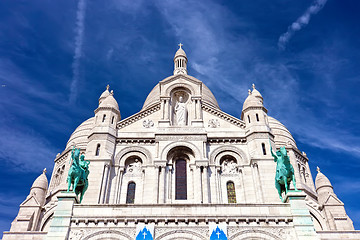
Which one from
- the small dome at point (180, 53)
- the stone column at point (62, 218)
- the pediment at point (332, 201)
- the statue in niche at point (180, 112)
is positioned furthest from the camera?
the small dome at point (180, 53)

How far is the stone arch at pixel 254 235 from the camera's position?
1853cm

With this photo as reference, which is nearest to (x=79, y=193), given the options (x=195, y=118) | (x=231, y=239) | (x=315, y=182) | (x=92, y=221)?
(x=92, y=221)

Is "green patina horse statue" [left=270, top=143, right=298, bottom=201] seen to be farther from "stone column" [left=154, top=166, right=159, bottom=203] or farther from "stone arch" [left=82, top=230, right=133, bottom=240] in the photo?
"stone arch" [left=82, top=230, right=133, bottom=240]

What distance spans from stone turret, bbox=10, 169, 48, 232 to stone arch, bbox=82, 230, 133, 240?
46.2ft

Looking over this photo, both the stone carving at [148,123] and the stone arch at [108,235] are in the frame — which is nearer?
the stone arch at [108,235]

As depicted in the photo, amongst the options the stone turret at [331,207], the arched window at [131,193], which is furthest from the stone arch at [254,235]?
the stone turret at [331,207]

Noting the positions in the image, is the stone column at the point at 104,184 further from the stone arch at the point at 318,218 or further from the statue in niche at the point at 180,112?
the stone arch at the point at 318,218

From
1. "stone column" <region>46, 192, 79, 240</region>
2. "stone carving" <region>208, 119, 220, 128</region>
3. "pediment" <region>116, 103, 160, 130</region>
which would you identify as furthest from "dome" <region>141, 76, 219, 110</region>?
"stone column" <region>46, 192, 79, 240</region>

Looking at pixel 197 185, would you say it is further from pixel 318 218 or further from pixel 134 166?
pixel 318 218

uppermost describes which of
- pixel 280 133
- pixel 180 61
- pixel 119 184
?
pixel 180 61

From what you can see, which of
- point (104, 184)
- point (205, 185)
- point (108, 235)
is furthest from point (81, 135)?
point (108, 235)

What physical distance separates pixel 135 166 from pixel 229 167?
8.00 metres

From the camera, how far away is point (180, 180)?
27.2 metres

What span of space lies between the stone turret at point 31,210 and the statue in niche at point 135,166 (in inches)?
418
